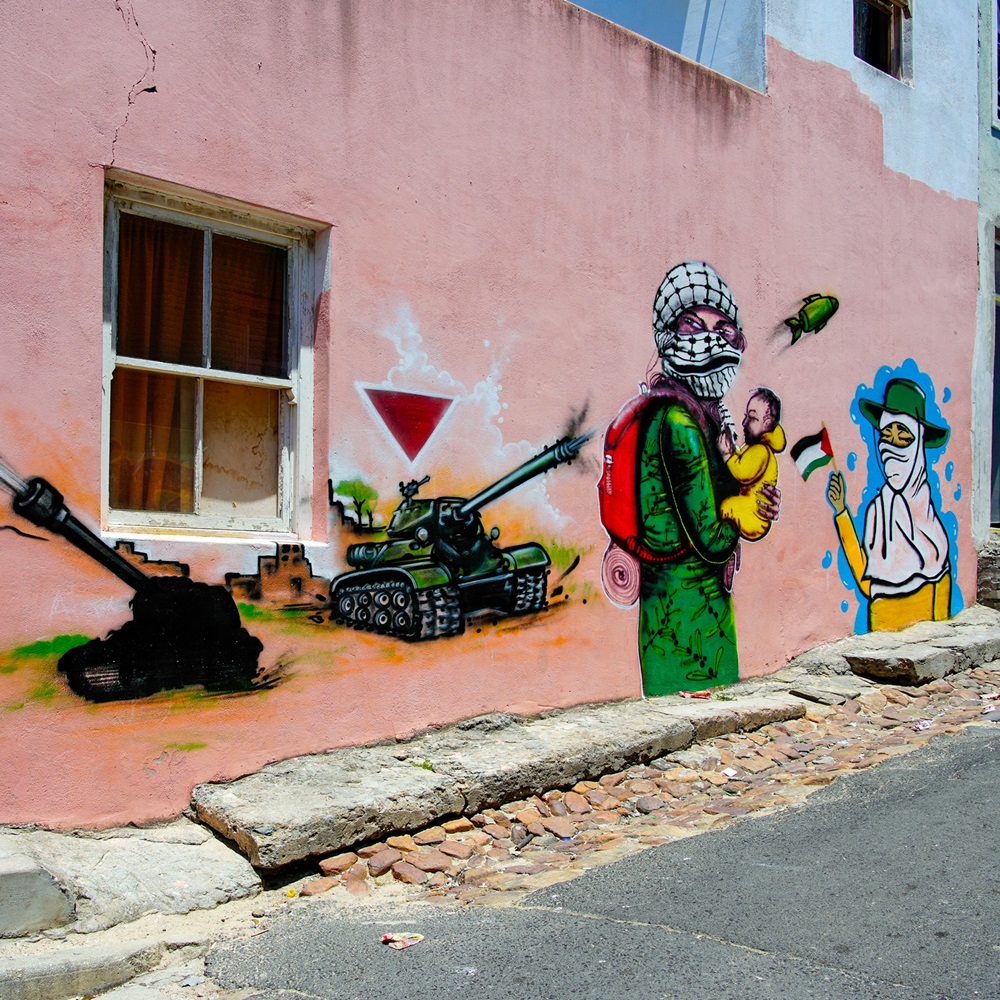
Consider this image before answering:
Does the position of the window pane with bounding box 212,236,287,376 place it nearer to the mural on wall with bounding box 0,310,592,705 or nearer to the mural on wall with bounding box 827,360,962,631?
the mural on wall with bounding box 0,310,592,705

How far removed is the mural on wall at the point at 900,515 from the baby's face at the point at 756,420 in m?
0.93

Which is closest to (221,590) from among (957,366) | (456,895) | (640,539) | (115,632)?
(115,632)

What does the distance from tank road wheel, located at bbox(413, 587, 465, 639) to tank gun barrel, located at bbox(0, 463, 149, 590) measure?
1518 mm

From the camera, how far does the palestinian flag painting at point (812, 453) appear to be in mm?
7805

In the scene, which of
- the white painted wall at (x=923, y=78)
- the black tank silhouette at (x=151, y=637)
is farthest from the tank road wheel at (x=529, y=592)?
the white painted wall at (x=923, y=78)

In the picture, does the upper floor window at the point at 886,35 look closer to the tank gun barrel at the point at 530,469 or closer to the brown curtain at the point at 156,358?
the tank gun barrel at the point at 530,469

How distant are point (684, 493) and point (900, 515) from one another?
8.98 ft

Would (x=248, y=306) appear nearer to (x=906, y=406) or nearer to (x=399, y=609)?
(x=399, y=609)

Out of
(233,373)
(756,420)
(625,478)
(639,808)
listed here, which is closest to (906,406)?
(756,420)

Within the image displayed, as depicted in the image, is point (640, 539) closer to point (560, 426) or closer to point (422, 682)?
point (560, 426)

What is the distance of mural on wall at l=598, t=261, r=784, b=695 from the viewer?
6598mm

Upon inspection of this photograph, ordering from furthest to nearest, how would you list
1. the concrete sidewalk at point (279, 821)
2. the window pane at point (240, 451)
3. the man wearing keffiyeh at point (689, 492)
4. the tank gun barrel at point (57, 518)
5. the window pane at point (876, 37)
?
1. the window pane at point (876, 37)
2. the man wearing keffiyeh at point (689, 492)
3. the window pane at point (240, 451)
4. the tank gun barrel at point (57, 518)
5. the concrete sidewalk at point (279, 821)

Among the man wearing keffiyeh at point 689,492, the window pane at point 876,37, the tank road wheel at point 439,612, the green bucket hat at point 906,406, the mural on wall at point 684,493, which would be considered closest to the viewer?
the tank road wheel at point 439,612

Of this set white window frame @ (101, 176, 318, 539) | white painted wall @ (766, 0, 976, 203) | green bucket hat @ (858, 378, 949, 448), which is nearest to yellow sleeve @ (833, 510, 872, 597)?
green bucket hat @ (858, 378, 949, 448)
